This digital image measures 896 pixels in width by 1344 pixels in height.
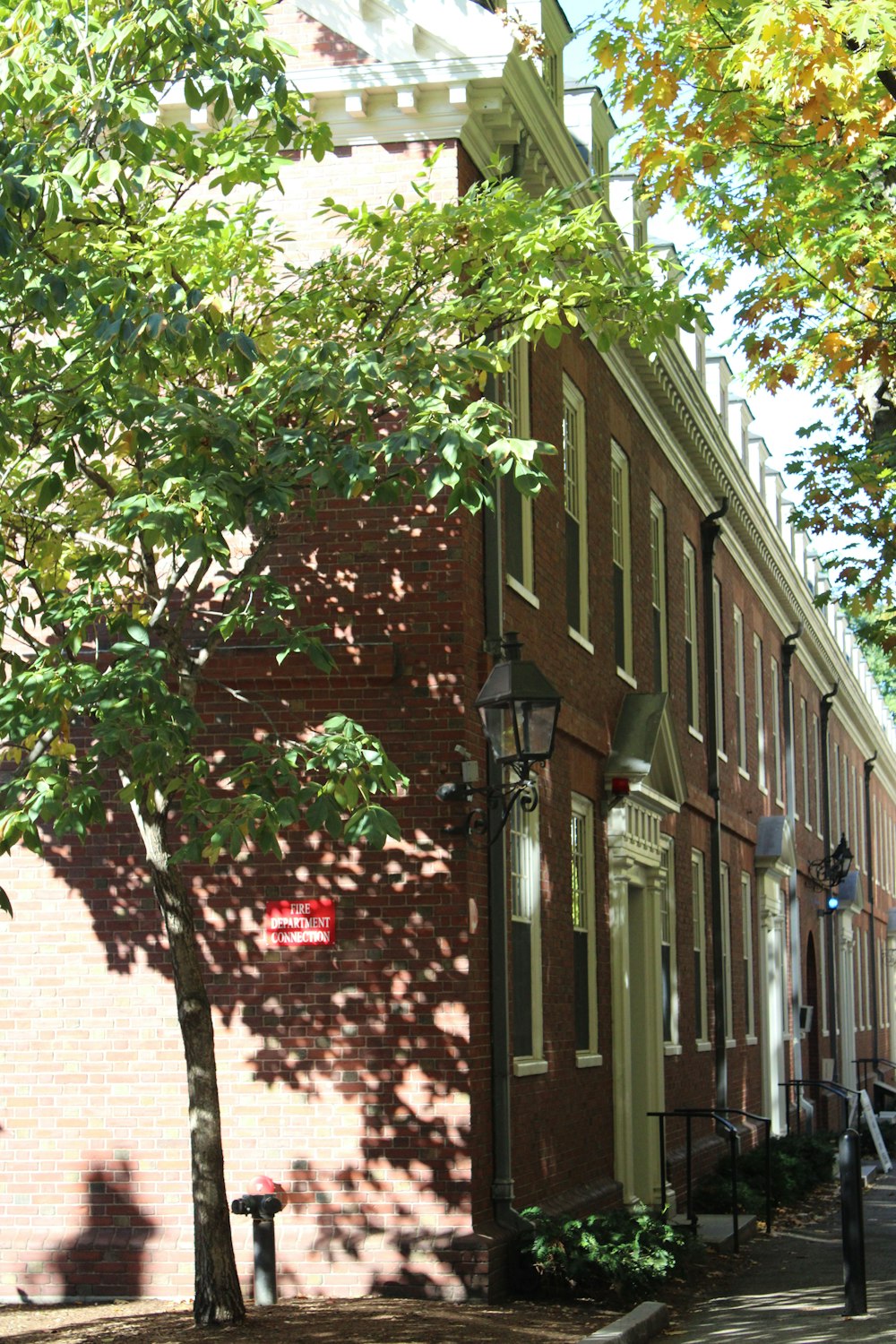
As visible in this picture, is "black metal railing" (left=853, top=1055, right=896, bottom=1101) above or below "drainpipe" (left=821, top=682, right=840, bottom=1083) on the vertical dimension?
below

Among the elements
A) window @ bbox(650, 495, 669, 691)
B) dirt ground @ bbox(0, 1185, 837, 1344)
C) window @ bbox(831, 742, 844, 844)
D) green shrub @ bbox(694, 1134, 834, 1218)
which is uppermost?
window @ bbox(650, 495, 669, 691)

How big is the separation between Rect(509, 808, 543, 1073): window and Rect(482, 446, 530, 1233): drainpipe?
778 mm

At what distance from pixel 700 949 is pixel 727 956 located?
1.88 metres

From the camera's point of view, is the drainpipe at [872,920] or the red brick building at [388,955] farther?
the drainpipe at [872,920]

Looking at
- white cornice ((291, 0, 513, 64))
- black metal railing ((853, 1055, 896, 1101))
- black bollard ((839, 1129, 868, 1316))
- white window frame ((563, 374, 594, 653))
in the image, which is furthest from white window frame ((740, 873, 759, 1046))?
white cornice ((291, 0, 513, 64))

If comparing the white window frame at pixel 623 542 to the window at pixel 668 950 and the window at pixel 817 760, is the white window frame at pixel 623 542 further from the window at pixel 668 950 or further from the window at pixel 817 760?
the window at pixel 817 760

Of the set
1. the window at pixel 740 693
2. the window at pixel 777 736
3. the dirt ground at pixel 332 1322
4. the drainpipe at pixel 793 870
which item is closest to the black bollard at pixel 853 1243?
the dirt ground at pixel 332 1322

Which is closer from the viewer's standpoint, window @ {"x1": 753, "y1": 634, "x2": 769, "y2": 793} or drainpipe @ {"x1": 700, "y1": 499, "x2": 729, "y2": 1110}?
drainpipe @ {"x1": 700, "y1": 499, "x2": 729, "y2": 1110}

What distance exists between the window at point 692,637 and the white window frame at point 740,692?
2874 millimetres

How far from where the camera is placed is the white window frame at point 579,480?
15.5 meters

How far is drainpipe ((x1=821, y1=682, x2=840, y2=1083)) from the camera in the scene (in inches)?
1318

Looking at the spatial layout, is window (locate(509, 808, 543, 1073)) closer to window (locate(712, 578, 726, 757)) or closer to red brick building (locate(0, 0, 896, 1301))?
red brick building (locate(0, 0, 896, 1301))

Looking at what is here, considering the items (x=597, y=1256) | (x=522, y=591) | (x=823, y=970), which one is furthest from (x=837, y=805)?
(x=597, y=1256)

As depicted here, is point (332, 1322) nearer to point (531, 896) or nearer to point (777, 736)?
point (531, 896)
